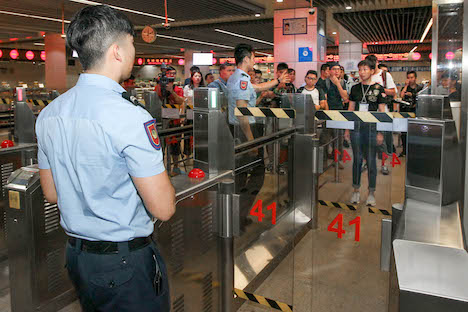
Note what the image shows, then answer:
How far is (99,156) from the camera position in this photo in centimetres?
111

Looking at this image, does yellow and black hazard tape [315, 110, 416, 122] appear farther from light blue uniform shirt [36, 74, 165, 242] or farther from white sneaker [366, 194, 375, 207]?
light blue uniform shirt [36, 74, 165, 242]

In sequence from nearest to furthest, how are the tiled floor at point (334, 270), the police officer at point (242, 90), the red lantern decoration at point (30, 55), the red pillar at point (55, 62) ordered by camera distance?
1. the tiled floor at point (334, 270)
2. the police officer at point (242, 90)
3. the red pillar at point (55, 62)
4. the red lantern decoration at point (30, 55)

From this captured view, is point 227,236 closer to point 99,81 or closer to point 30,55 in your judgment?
point 99,81

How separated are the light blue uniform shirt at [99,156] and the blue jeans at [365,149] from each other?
305 cm

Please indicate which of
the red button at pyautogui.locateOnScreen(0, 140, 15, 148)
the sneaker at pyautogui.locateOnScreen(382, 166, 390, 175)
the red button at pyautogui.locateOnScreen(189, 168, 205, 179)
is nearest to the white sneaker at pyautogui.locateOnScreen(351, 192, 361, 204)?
the sneaker at pyautogui.locateOnScreen(382, 166, 390, 175)

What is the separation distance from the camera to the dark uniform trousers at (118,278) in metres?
1.16

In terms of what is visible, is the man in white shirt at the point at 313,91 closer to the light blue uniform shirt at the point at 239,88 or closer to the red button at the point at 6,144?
the light blue uniform shirt at the point at 239,88

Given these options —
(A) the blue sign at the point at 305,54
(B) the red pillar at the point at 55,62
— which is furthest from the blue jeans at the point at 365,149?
(B) the red pillar at the point at 55,62

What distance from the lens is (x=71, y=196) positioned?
1183 millimetres

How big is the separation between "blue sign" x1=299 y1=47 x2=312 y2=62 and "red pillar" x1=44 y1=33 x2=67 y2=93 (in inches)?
351

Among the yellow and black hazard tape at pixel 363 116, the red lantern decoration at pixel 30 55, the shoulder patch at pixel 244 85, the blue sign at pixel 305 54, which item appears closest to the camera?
the yellow and black hazard tape at pixel 363 116

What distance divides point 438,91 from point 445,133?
0.75 metres

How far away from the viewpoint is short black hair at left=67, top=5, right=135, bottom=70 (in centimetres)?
111

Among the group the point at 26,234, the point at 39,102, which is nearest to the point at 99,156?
the point at 26,234
